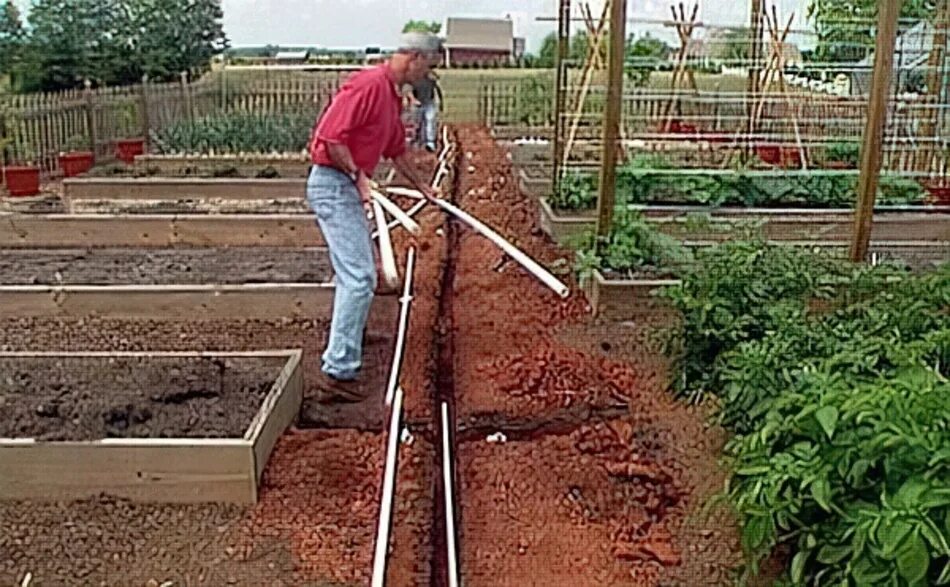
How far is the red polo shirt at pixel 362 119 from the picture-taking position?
3.63 m

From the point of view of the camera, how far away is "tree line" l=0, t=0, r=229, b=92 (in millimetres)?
8828

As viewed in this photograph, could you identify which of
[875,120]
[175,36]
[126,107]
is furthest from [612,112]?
[126,107]

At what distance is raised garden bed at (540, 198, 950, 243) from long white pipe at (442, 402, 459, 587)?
2688 millimetres

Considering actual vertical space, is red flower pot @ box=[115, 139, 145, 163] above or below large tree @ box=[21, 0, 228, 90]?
below

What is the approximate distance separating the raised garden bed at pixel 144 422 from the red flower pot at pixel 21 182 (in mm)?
5322

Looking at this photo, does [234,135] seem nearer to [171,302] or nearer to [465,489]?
[171,302]

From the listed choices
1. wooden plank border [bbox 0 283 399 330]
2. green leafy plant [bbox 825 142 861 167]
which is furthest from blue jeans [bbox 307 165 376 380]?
green leafy plant [bbox 825 142 861 167]

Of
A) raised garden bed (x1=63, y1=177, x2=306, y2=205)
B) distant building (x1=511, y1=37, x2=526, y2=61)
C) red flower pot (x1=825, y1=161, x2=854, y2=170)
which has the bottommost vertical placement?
raised garden bed (x1=63, y1=177, x2=306, y2=205)

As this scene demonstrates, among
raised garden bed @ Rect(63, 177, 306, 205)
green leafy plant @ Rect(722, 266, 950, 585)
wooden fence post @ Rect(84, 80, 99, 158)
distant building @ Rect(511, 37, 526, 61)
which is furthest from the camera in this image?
distant building @ Rect(511, 37, 526, 61)

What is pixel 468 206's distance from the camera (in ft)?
27.3

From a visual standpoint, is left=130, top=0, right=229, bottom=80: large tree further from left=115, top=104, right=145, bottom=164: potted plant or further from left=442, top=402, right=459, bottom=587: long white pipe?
left=442, top=402, right=459, bottom=587: long white pipe

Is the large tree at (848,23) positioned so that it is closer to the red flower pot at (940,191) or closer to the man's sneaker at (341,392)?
the red flower pot at (940,191)

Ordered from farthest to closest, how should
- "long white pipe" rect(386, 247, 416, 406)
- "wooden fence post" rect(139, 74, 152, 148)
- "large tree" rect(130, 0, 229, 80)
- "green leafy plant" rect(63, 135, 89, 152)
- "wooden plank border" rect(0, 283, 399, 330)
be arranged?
"wooden fence post" rect(139, 74, 152, 148) → "green leafy plant" rect(63, 135, 89, 152) → "large tree" rect(130, 0, 229, 80) → "wooden plank border" rect(0, 283, 399, 330) → "long white pipe" rect(386, 247, 416, 406)

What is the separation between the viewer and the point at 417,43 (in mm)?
3699
